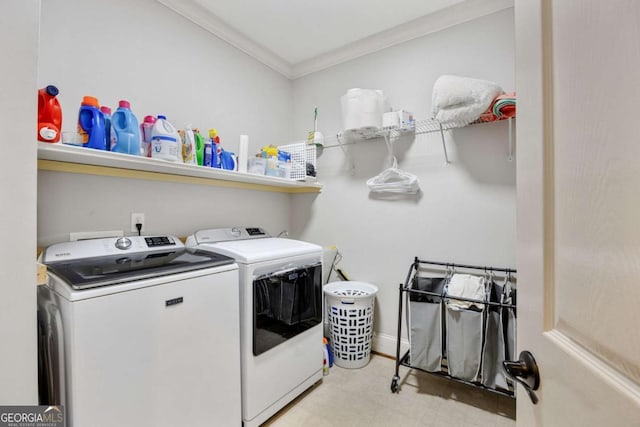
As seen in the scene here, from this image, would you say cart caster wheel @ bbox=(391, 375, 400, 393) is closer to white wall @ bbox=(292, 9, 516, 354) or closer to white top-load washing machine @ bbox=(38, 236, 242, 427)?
white wall @ bbox=(292, 9, 516, 354)

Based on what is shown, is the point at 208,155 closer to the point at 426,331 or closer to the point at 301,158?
the point at 301,158

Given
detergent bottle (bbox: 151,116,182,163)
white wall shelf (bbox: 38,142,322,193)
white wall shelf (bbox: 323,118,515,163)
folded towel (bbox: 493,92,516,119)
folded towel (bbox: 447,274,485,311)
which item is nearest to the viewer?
white wall shelf (bbox: 38,142,322,193)

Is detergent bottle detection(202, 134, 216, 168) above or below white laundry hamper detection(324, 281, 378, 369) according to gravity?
above

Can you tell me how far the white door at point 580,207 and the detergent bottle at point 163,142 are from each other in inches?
62.7

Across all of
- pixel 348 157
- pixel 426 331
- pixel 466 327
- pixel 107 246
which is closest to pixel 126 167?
pixel 107 246

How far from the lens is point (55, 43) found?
1.46 metres

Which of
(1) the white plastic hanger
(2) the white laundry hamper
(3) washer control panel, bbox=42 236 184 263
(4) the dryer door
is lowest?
(2) the white laundry hamper

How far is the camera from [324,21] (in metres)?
2.20

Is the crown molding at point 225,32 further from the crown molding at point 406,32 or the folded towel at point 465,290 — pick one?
the folded towel at point 465,290

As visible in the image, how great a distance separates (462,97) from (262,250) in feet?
5.21

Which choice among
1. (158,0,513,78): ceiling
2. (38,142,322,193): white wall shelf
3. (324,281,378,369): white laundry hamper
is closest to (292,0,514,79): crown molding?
(158,0,513,78): ceiling

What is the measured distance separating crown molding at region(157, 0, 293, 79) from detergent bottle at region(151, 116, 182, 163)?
1.01m

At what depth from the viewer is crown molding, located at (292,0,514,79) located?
1.98 m

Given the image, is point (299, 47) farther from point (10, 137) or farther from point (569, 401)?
point (569, 401)
